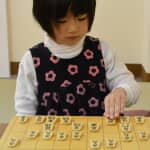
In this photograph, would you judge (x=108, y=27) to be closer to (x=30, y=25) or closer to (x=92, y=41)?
(x=30, y=25)

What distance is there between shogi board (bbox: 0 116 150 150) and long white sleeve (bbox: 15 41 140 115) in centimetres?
17

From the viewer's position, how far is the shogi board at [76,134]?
1.99ft

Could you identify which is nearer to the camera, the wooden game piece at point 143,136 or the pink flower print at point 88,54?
the wooden game piece at point 143,136

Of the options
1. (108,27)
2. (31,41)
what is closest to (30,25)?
(31,41)

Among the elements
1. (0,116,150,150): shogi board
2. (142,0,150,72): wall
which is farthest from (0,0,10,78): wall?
(0,116,150,150): shogi board

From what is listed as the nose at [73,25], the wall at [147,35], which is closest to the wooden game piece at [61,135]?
the nose at [73,25]

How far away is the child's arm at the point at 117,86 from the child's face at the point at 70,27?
121 mm

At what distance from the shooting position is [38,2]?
84cm

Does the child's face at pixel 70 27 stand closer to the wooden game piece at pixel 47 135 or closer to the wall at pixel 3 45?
the wooden game piece at pixel 47 135

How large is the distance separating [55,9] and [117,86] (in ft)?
0.75

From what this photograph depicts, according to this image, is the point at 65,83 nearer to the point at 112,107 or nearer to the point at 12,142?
the point at 112,107

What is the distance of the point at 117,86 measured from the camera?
2.90 feet

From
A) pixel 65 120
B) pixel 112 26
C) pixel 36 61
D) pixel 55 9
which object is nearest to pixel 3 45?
pixel 112 26

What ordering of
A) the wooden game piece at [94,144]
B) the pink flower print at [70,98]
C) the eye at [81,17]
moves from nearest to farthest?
the wooden game piece at [94,144] → the eye at [81,17] → the pink flower print at [70,98]
